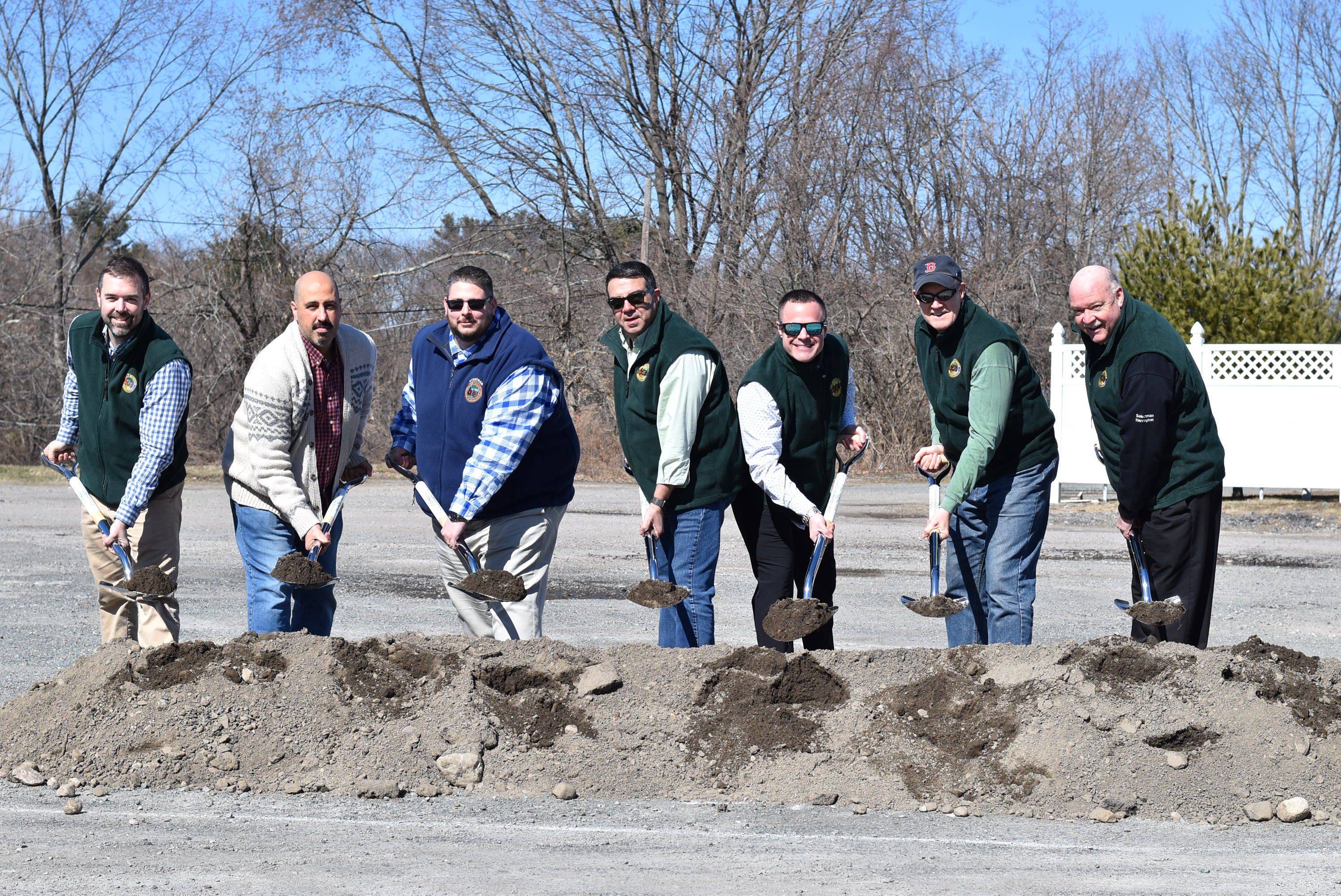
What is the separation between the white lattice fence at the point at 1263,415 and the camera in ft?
57.0

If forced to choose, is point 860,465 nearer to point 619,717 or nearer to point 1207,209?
point 1207,209

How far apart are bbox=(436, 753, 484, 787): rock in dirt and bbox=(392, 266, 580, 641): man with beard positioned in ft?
2.88

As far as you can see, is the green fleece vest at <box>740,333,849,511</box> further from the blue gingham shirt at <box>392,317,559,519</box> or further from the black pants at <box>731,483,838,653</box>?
the blue gingham shirt at <box>392,317,559,519</box>

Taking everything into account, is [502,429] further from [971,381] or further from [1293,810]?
[1293,810]

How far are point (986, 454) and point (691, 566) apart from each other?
128cm

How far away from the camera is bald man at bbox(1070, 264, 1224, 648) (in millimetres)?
5320

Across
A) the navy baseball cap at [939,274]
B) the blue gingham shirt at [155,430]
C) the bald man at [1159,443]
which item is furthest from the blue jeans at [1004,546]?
the blue gingham shirt at [155,430]

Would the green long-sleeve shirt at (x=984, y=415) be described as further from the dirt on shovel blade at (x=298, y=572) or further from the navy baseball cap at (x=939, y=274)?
the dirt on shovel blade at (x=298, y=572)

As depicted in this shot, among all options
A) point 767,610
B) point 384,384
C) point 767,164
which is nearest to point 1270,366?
point 767,164

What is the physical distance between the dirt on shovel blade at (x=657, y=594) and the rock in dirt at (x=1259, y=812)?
7.23 ft

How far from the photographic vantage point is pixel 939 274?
549cm

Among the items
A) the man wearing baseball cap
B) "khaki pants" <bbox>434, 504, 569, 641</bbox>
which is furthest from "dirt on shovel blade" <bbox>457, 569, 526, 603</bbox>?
the man wearing baseball cap

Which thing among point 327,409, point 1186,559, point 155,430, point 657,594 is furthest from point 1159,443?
point 155,430

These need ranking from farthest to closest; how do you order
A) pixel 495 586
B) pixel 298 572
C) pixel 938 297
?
pixel 938 297 → pixel 495 586 → pixel 298 572
